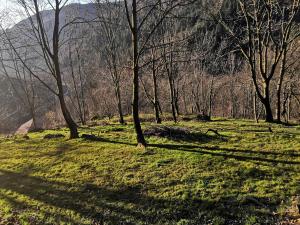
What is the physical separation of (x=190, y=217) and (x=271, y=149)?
491 cm

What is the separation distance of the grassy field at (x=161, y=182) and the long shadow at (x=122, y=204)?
0.08 feet

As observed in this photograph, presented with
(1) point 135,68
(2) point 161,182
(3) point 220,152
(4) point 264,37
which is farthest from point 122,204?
(4) point 264,37

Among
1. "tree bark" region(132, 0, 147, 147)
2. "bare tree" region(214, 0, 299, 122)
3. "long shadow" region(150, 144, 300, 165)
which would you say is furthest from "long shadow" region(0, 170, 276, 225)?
"bare tree" region(214, 0, 299, 122)

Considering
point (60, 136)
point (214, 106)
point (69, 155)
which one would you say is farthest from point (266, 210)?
point (214, 106)

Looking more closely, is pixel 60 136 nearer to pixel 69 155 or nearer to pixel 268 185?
pixel 69 155

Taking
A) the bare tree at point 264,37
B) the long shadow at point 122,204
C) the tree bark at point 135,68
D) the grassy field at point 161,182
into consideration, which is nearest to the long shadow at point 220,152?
the grassy field at point 161,182

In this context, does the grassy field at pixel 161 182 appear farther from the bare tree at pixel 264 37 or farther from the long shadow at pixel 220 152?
the bare tree at pixel 264 37

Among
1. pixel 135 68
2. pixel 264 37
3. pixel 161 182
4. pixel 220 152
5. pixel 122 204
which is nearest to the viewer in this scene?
pixel 122 204

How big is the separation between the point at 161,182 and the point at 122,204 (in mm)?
1395

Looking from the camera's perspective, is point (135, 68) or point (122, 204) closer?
point (122, 204)

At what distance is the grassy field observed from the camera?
7086 millimetres

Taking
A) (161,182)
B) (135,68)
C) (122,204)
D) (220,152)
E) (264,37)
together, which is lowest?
(122,204)

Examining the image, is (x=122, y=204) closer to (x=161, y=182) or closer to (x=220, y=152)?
(x=161, y=182)

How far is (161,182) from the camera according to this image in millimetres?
8602
